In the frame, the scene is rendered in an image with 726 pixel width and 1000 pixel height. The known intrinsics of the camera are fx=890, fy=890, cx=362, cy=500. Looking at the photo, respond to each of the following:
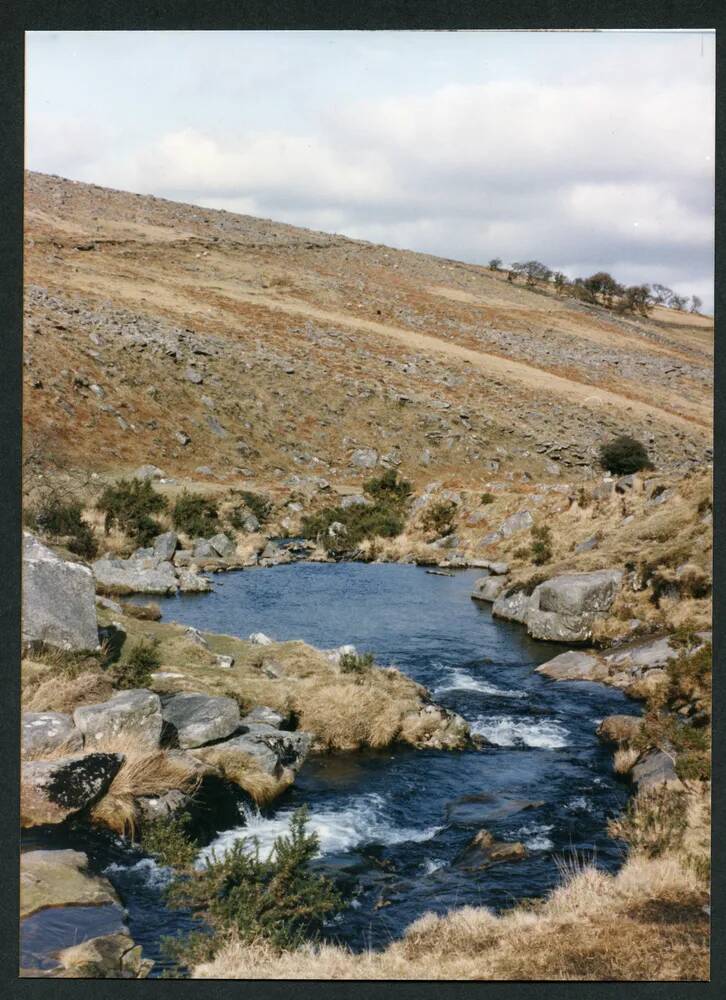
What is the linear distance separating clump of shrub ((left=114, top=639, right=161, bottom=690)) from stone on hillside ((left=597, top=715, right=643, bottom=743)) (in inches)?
239

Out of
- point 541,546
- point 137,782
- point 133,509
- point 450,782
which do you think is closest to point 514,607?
point 541,546

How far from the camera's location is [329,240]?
182 feet

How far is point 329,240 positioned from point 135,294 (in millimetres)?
21022

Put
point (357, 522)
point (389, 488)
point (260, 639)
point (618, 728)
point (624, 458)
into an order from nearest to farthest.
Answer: point (618, 728) → point (260, 639) → point (357, 522) → point (389, 488) → point (624, 458)

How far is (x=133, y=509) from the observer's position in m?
24.0

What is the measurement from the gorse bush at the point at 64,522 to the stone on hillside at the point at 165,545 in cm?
202

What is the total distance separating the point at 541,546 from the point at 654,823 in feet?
47.4

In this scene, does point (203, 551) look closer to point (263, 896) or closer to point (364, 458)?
point (364, 458)

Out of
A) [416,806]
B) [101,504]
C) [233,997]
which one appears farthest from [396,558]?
[233,997]

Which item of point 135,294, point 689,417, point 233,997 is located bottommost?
point 233,997

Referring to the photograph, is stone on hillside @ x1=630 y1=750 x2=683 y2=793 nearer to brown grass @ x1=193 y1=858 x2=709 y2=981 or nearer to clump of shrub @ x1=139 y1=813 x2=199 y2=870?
brown grass @ x1=193 y1=858 x2=709 y2=981

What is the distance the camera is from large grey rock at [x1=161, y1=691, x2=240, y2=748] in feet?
33.7

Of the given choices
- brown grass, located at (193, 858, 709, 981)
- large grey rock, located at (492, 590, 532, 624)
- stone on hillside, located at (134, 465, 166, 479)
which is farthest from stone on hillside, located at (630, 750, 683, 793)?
stone on hillside, located at (134, 465, 166, 479)

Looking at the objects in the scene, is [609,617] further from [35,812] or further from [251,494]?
[251,494]
